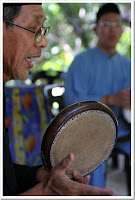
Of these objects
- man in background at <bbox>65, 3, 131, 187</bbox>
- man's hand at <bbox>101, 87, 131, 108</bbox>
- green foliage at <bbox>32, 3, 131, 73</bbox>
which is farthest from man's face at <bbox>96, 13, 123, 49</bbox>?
green foliage at <bbox>32, 3, 131, 73</bbox>

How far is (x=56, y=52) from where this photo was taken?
5.04 m

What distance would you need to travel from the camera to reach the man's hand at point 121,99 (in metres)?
1.73

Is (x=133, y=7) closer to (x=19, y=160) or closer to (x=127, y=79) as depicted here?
(x=127, y=79)

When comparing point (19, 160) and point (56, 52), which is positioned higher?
point (56, 52)

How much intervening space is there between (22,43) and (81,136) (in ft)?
1.28

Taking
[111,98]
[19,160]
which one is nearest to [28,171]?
[111,98]

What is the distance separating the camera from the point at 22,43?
96 cm

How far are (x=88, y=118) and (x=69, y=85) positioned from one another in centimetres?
93

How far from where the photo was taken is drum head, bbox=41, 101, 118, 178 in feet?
2.90

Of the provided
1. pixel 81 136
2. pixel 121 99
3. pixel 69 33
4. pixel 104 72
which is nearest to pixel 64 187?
pixel 81 136

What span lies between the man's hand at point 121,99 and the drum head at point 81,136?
0.71 m

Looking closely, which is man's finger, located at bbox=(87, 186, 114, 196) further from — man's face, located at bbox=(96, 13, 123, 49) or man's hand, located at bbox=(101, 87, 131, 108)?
man's face, located at bbox=(96, 13, 123, 49)

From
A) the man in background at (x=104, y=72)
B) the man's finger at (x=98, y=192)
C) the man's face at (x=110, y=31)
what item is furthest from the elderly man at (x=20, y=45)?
the man's face at (x=110, y=31)

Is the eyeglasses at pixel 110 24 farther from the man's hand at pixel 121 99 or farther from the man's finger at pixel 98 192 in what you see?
the man's finger at pixel 98 192
